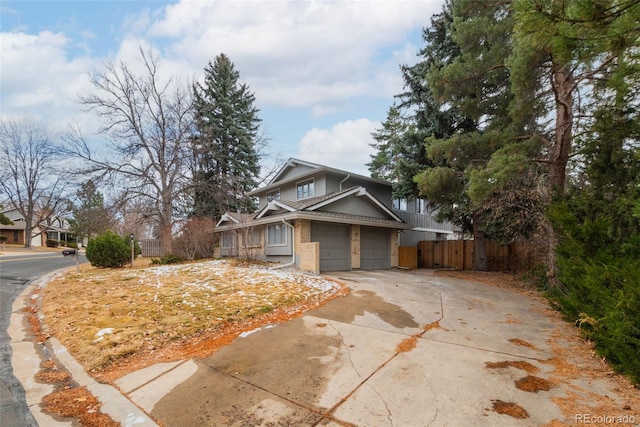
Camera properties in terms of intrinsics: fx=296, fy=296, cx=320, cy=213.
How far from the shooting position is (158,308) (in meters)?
6.17

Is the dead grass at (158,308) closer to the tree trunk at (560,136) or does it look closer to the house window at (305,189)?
the tree trunk at (560,136)

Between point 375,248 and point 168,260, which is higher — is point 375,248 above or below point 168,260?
above

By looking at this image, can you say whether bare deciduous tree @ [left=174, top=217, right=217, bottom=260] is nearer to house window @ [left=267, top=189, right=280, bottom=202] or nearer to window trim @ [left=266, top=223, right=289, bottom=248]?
house window @ [left=267, top=189, right=280, bottom=202]

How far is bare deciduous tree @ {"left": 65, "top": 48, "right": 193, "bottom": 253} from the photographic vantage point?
19250mm

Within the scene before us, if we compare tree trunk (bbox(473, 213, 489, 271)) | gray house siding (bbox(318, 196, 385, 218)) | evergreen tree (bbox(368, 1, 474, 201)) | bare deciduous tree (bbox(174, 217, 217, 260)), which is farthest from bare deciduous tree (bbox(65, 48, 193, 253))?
tree trunk (bbox(473, 213, 489, 271))

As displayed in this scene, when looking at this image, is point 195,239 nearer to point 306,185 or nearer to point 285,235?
point 285,235

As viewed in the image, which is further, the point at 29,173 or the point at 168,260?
the point at 29,173

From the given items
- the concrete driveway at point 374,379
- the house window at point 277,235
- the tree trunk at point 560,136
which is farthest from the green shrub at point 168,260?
the tree trunk at point 560,136

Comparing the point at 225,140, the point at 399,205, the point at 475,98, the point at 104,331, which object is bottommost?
the point at 104,331

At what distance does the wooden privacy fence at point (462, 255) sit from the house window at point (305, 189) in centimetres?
658

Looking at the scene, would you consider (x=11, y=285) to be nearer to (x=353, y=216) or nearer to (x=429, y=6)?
(x=353, y=216)

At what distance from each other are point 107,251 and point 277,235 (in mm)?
8287

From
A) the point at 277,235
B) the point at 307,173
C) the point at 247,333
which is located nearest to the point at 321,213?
the point at 277,235

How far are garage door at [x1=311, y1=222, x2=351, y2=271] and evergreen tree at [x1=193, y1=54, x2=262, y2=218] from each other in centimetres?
1086
